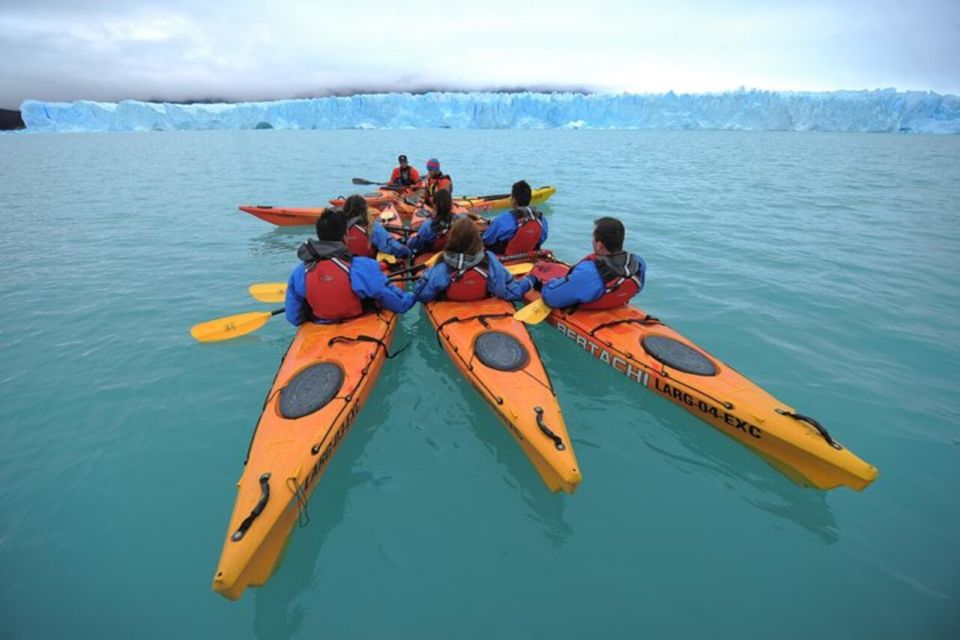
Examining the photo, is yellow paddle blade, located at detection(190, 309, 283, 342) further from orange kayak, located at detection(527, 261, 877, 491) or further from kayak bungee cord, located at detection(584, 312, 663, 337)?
kayak bungee cord, located at detection(584, 312, 663, 337)

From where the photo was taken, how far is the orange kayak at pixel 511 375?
132 inches

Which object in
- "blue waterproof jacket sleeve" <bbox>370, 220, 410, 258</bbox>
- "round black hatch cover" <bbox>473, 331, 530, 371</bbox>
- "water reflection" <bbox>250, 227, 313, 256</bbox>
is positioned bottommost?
"water reflection" <bbox>250, 227, 313, 256</bbox>

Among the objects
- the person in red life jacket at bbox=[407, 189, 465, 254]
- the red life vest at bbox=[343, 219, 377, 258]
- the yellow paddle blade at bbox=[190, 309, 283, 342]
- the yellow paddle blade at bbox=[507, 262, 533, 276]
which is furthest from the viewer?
the person in red life jacket at bbox=[407, 189, 465, 254]

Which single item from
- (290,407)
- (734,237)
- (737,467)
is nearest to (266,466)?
(290,407)

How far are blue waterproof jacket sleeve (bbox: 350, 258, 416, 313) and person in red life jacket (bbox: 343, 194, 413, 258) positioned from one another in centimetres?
188

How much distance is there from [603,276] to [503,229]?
2.75 meters

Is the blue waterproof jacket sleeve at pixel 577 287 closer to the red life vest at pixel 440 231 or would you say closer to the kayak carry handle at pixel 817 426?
the kayak carry handle at pixel 817 426

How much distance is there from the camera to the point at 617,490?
381 cm

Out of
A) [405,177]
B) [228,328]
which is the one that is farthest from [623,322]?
[405,177]

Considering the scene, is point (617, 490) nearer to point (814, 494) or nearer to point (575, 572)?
point (575, 572)

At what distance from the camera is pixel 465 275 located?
5.26m

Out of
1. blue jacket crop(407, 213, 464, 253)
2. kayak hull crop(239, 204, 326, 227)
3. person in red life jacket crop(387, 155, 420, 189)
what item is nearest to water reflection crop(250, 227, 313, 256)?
kayak hull crop(239, 204, 326, 227)

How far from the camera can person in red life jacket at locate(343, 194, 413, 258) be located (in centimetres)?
659

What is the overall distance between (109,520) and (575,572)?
375 cm
